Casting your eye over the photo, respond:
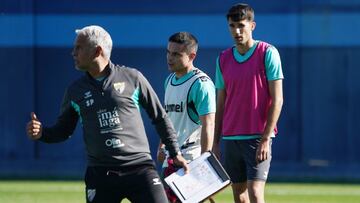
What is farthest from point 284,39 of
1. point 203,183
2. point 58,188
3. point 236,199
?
point 203,183

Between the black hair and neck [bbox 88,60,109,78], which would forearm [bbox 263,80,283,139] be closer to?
the black hair

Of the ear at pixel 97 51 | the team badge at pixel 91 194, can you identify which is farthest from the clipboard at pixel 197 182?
the ear at pixel 97 51

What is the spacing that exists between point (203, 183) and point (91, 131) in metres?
0.90

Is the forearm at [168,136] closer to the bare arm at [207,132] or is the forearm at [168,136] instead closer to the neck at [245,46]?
the bare arm at [207,132]

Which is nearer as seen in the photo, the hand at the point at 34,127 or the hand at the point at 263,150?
the hand at the point at 34,127

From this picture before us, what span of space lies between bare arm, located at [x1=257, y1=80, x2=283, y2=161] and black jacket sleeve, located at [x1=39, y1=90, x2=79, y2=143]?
77.7 inches

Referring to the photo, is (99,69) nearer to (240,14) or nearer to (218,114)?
(240,14)

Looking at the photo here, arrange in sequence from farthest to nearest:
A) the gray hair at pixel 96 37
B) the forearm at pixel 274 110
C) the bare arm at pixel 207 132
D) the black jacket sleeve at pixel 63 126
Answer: the forearm at pixel 274 110
the bare arm at pixel 207 132
the black jacket sleeve at pixel 63 126
the gray hair at pixel 96 37

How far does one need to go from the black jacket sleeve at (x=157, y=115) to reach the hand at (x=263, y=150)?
170 cm

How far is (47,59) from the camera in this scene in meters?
19.8

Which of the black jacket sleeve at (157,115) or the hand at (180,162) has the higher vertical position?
the black jacket sleeve at (157,115)

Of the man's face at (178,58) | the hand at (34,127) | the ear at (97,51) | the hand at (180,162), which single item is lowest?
the hand at (180,162)

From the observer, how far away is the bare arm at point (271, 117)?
9008mm

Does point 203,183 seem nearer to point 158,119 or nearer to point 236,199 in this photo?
point 158,119
